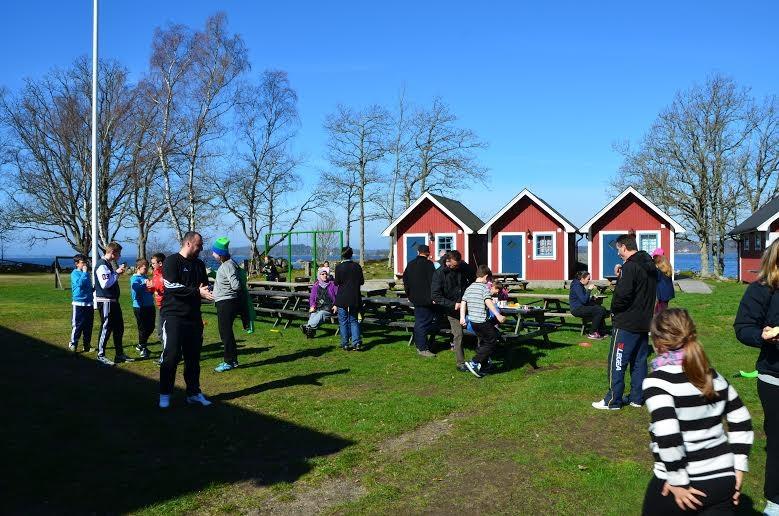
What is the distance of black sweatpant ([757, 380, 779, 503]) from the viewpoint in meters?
3.80

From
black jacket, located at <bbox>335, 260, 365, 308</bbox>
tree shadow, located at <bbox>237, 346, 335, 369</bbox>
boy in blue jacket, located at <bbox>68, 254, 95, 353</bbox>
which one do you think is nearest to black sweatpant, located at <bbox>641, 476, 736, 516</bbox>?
tree shadow, located at <bbox>237, 346, 335, 369</bbox>

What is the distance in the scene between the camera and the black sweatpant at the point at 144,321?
34.3 ft

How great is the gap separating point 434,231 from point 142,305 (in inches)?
807

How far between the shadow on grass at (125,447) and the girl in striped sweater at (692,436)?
3170 millimetres

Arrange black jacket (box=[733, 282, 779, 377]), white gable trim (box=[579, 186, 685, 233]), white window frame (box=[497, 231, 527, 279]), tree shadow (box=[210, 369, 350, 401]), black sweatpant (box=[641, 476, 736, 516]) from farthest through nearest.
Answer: white window frame (box=[497, 231, 527, 279]), white gable trim (box=[579, 186, 685, 233]), tree shadow (box=[210, 369, 350, 401]), black jacket (box=[733, 282, 779, 377]), black sweatpant (box=[641, 476, 736, 516])

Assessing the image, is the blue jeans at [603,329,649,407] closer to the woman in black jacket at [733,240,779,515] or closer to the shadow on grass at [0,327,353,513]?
the woman in black jacket at [733,240,779,515]

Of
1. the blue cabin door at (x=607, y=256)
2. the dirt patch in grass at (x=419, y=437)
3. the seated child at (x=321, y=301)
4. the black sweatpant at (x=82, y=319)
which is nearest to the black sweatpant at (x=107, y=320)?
the black sweatpant at (x=82, y=319)

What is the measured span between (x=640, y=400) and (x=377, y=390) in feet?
10.3

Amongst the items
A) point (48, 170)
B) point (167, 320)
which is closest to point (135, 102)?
point (48, 170)

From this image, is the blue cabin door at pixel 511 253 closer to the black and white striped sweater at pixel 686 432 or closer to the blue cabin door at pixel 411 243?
the blue cabin door at pixel 411 243

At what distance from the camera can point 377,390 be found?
803cm

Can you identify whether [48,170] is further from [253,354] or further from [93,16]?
[253,354]

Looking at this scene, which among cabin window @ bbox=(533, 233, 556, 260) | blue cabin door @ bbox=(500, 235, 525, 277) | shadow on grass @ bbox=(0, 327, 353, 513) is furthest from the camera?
blue cabin door @ bbox=(500, 235, 525, 277)

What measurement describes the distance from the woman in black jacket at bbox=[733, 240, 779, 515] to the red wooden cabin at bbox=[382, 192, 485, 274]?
25262 millimetres
